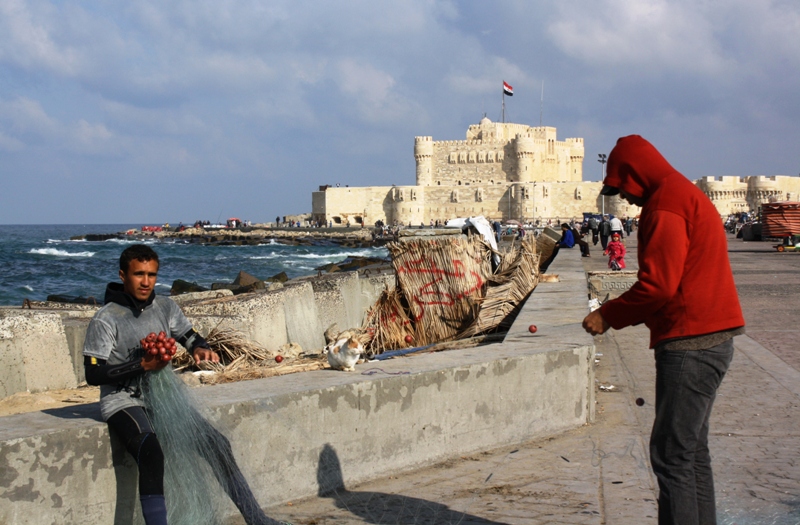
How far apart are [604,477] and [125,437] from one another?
1.91m

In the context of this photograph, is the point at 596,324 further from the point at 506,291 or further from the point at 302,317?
the point at 302,317

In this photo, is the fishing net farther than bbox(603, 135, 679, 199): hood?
Yes

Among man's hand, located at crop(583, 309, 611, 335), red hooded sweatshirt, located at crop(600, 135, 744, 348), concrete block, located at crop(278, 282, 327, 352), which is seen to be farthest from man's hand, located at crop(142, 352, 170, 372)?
concrete block, located at crop(278, 282, 327, 352)

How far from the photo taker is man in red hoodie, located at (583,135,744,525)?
2.61 metres

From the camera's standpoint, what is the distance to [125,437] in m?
2.84

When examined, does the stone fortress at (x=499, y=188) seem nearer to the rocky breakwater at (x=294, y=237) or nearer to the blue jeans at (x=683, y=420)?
the rocky breakwater at (x=294, y=237)

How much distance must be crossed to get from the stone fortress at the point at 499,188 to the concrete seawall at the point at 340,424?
233 ft

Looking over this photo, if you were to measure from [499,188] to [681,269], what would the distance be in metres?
78.8

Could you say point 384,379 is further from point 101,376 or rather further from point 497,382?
point 101,376

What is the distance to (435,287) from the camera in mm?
6367

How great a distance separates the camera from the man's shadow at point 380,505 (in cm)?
310

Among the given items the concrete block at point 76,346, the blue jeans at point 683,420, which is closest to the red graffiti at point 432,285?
the concrete block at point 76,346

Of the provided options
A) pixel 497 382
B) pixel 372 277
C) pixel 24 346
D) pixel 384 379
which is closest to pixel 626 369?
pixel 497 382

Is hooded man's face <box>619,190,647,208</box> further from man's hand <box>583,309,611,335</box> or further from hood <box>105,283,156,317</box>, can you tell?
hood <box>105,283,156,317</box>
